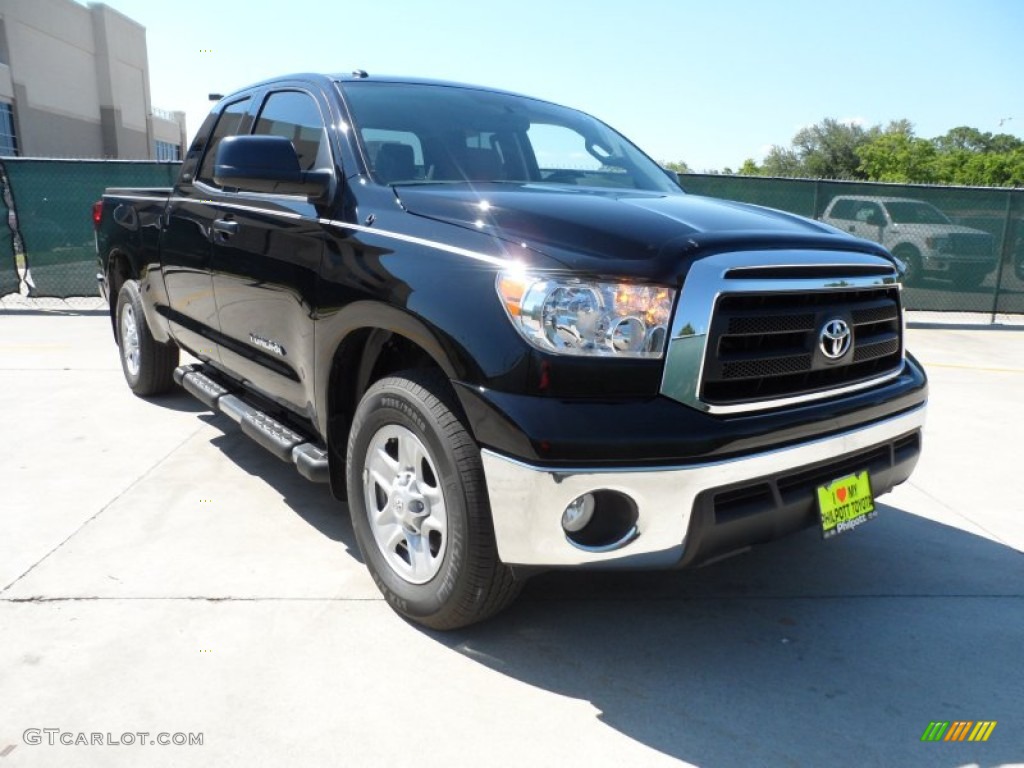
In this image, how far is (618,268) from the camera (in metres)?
2.27

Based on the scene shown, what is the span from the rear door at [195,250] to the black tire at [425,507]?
1.74 meters

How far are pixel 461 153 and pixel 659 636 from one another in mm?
2011

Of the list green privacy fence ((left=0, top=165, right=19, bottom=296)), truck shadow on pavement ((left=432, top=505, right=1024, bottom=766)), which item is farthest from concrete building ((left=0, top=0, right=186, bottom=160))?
truck shadow on pavement ((left=432, top=505, right=1024, bottom=766))

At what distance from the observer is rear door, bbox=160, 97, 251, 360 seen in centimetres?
416

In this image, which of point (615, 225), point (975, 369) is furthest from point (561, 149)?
point (975, 369)

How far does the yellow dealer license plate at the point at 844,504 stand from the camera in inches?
102

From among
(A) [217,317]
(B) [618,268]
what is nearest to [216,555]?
(A) [217,317]

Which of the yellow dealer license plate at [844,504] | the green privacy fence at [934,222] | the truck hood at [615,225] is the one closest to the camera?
the truck hood at [615,225]

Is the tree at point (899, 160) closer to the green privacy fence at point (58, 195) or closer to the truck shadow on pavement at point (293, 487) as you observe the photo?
the green privacy fence at point (58, 195)

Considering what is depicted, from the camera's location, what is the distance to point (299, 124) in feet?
11.8

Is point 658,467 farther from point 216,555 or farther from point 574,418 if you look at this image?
point 216,555

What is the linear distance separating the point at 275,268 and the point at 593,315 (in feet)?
5.45

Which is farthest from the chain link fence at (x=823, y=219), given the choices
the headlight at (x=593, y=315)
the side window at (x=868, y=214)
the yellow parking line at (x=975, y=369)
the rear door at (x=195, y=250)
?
the headlight at (x=593, y=315)

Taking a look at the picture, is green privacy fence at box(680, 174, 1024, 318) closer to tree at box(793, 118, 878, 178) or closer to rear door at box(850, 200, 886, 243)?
rear door at box(850, 200, 886, 243)
